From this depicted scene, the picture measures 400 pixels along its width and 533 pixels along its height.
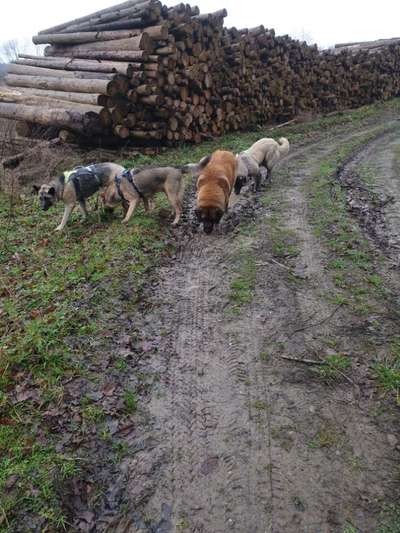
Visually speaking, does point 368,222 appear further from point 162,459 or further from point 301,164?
point 162,459

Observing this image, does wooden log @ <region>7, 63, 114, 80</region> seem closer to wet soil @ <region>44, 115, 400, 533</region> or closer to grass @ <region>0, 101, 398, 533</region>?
grass @ <region>0, 101, 398, 533</region>

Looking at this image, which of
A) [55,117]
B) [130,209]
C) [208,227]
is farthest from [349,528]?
[55,117]

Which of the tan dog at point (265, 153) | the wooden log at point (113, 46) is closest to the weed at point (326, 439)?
the tan dog at point (265, 153)

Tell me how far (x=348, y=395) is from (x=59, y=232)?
566cm

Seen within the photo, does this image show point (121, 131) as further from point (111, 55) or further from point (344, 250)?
point (344, 250)

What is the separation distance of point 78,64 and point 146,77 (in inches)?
98.3

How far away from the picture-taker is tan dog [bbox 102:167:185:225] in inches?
276

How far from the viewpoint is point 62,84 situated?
1152 centimetres

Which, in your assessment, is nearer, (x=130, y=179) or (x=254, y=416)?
(x=254, y=416)

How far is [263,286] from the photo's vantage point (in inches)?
199

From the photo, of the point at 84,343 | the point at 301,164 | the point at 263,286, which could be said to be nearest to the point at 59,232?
the point at 84,343

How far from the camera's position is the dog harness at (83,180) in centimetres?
712

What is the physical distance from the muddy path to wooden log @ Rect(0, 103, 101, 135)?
21.2ft

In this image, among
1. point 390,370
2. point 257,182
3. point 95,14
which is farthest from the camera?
point 95,14
